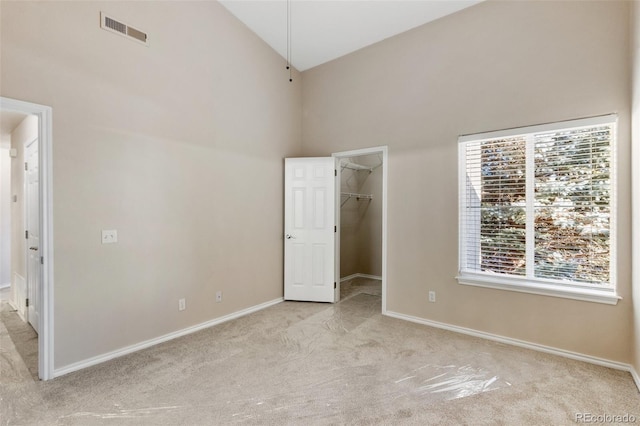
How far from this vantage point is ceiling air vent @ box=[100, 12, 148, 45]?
2.68m

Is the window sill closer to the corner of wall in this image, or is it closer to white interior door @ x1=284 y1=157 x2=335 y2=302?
the corner of wall

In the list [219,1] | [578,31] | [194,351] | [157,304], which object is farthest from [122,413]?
[578,31]

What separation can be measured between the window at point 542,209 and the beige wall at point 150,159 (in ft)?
8.98

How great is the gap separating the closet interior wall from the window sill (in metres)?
2.89

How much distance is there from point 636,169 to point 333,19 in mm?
3362

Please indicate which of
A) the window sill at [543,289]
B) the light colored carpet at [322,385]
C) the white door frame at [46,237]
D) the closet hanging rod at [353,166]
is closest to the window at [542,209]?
the window sill at [543,289]

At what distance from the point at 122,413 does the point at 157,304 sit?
4.07 ft

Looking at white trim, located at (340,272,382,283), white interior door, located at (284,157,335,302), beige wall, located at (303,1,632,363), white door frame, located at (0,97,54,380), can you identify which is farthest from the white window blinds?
white door frame, located at (0,97,54,380)

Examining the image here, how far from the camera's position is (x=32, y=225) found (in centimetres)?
346

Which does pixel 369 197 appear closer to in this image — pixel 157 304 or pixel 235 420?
pixel 157 304

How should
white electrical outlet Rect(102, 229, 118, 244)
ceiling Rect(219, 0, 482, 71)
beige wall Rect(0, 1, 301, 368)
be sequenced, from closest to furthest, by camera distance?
beige wall Rect(0, 1, 301, 368) < white electrical outlet Rect(102, 229, 118, 244) < ceiling Rect(219, 0, 482, 71)

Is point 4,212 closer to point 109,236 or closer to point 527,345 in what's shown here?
point 109,236

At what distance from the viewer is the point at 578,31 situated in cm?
268
